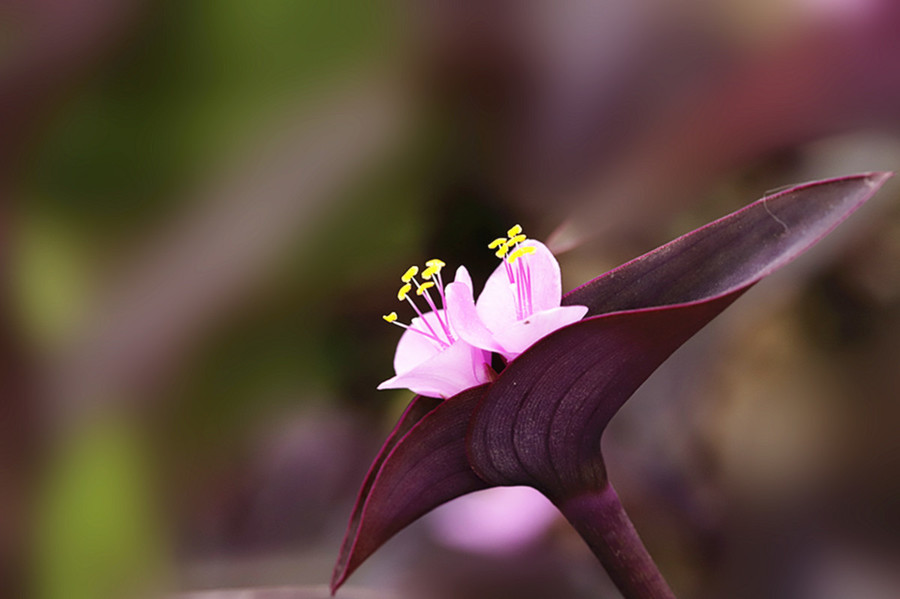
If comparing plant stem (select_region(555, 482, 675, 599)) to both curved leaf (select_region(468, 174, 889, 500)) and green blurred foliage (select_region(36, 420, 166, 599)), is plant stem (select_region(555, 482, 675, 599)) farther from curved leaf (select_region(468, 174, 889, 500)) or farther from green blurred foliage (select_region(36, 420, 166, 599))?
green blurred foliage (select_region(36, 420, 166, 599))

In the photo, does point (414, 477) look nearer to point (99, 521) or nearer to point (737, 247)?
point (737, 247)

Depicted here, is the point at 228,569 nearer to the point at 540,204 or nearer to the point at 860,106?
the point at 540,204

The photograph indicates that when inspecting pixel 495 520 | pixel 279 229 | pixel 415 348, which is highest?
pixel 279 229

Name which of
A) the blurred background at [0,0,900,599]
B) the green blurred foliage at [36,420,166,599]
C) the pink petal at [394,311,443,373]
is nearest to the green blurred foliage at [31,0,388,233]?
the blurred background at [0,0,900,599]

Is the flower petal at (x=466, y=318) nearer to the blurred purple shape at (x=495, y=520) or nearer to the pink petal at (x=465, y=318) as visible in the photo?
the pink petal at (x=465, y=318)

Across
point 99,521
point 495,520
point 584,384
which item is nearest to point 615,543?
point 584,384

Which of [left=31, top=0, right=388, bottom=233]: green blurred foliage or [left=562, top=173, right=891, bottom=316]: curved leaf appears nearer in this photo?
[left=562, top=173, right=891, bottom=316]: curved leaf
